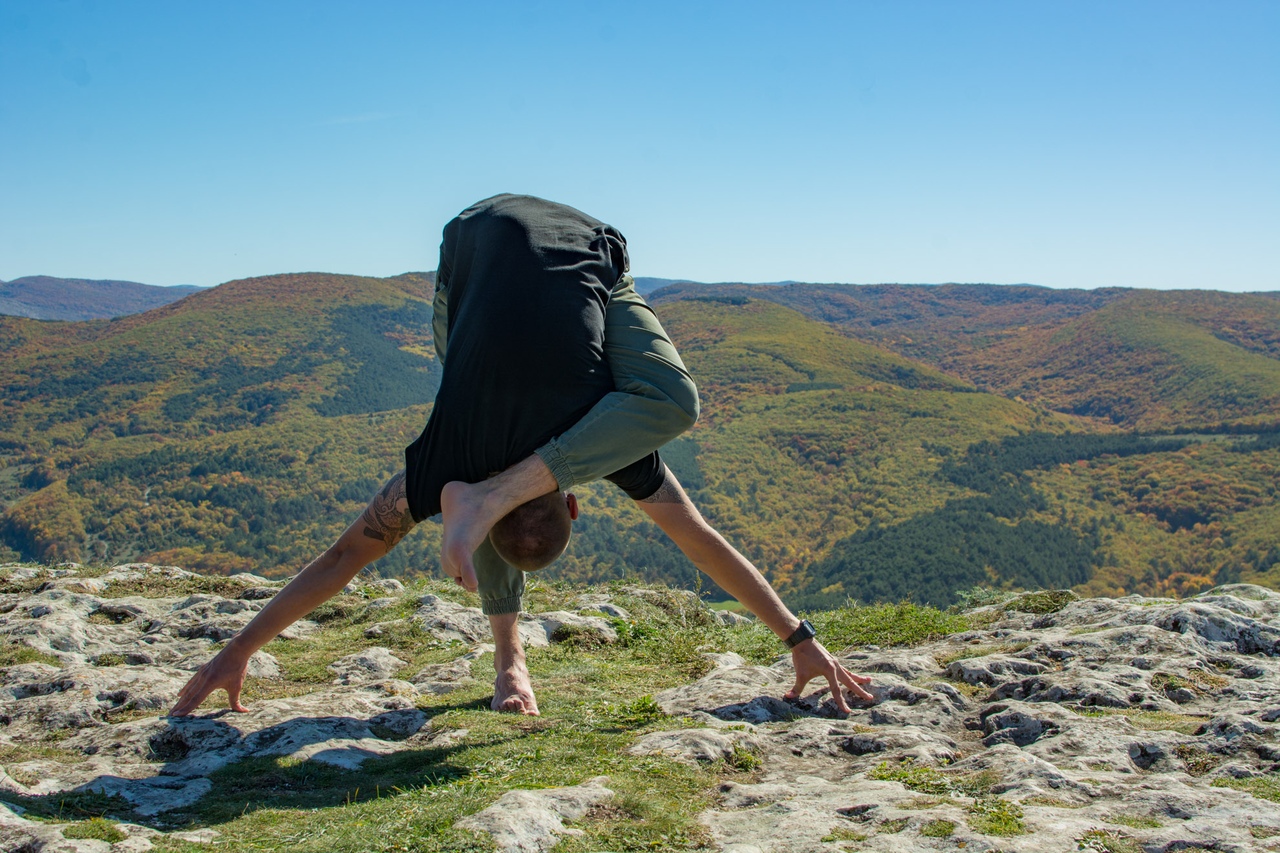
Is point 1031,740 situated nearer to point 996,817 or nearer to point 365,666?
point 996,817

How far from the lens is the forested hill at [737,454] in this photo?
222 ft

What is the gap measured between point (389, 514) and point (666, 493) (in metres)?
1.29

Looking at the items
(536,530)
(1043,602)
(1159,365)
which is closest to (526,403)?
(536,530)

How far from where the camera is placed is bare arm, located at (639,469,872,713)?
4223 millimetres

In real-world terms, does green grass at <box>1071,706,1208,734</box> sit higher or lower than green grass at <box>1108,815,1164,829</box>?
lower

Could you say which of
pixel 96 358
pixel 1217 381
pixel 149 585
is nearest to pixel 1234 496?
pixel 1217 381

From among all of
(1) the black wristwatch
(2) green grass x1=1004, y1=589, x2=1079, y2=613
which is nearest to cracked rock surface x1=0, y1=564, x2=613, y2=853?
(1) the black wristwatch

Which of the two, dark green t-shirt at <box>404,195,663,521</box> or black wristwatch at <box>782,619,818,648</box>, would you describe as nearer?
dark green t-shirt at <box>404,195,663,521</box>

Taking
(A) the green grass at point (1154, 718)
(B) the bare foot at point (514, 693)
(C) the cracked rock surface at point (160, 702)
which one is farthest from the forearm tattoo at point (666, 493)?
(A) the green grass at point (1154, 718)

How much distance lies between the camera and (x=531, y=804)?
9.45 feet

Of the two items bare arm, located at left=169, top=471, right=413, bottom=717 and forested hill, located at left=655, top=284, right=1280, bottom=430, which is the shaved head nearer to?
bare arm, located at left=169, top=471, right=413, bottom=717

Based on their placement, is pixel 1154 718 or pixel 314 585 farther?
pixel 314 585

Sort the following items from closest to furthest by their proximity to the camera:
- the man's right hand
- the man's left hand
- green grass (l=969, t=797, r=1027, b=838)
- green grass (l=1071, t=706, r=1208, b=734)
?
green grass (l=969, t=797, r=1027, b=838) < green grass (l=1071, t=706, r=1208, b=734) < the man's right hand < the man's left hand

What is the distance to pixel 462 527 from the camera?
321 cm
